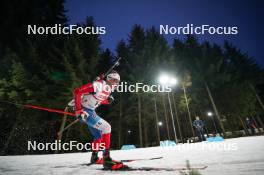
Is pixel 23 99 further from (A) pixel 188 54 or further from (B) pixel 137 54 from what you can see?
(A) pixel 188 54

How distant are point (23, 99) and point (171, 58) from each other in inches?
765

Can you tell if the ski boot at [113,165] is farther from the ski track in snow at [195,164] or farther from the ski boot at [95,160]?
the ski boot at [95,160]

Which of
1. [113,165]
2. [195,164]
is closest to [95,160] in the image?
[113,165]

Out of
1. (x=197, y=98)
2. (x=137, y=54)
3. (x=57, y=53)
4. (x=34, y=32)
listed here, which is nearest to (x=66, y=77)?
(x=57, y=53)

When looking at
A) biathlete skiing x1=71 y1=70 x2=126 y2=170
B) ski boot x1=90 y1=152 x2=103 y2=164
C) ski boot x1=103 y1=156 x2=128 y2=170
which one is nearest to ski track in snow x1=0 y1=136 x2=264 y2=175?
ski boot x1=103 y1=156 x2=128 y2=170

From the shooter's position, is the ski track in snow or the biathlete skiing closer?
the ski track in snow

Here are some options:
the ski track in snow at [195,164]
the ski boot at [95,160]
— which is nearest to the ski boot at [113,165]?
the ski track in snow at [195,164]

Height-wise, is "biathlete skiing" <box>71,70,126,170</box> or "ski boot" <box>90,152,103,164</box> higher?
"biathlete skiing" <box>71,70,126,170</box>

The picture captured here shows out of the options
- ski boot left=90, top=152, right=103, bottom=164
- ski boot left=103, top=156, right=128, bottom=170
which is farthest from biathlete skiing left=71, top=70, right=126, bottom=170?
ski boot left=103, top=156, right=128, bottom=170

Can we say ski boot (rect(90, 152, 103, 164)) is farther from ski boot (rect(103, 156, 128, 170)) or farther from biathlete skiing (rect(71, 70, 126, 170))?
ski boot (rect(103, 156, 128, 170))

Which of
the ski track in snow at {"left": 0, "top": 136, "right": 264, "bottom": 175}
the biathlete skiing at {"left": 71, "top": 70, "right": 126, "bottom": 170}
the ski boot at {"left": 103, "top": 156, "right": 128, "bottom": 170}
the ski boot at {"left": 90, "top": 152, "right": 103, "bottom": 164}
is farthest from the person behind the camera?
the ski boot at {"left": 90, "top": 152, "right": 103, "bottom": 164}

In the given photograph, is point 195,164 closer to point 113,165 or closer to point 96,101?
point 113,165

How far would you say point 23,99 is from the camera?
1897cm

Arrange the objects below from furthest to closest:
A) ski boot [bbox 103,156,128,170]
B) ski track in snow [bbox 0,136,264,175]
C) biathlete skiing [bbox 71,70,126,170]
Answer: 1. biathlete skiing [bbox 71,70,126,170]
2. ski boot [bbox 103,156,128,170]
3. ski track in snow [bbox 0,136,264,175]
